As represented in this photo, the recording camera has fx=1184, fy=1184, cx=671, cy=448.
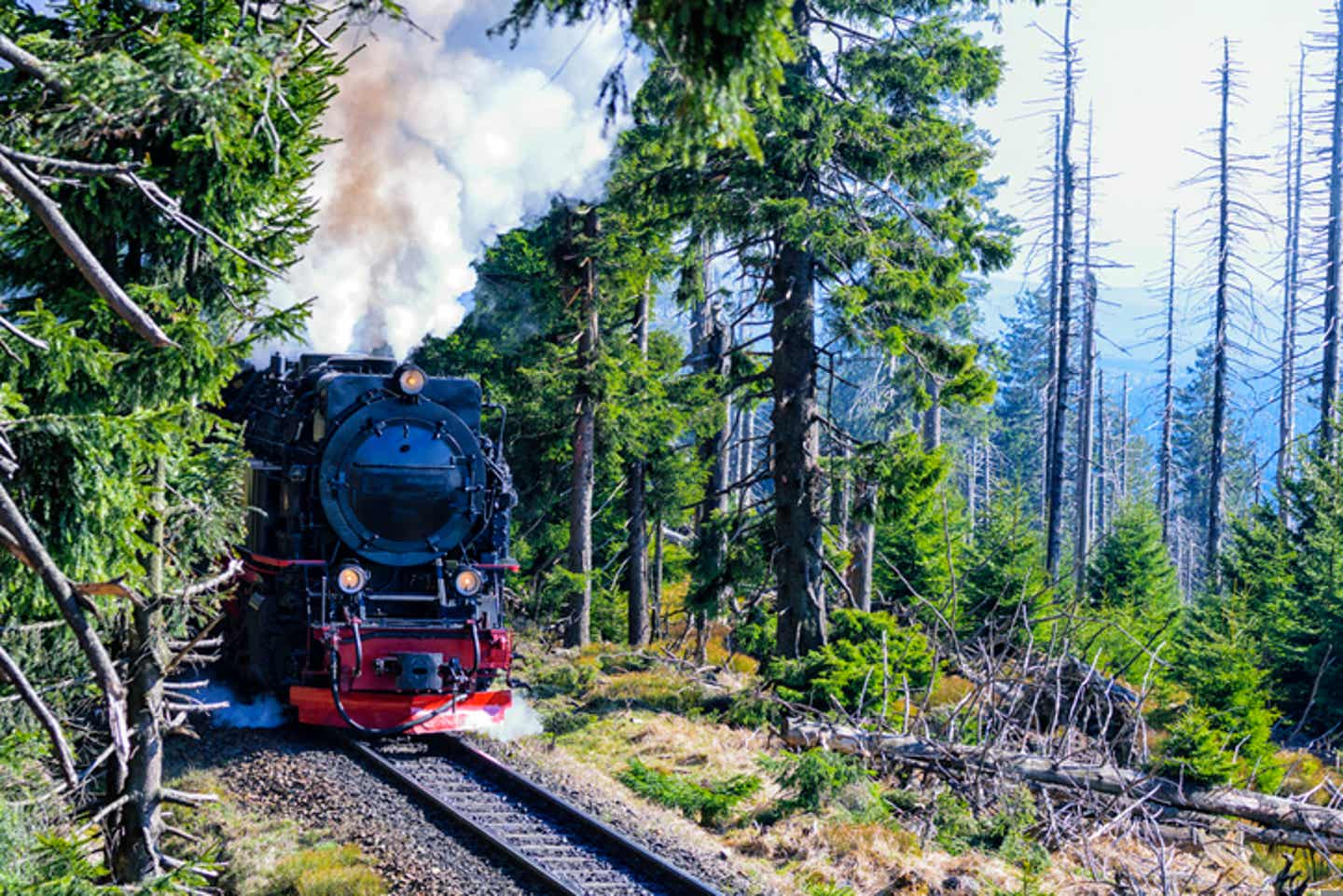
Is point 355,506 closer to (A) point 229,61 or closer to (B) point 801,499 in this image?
(B) point 801,499

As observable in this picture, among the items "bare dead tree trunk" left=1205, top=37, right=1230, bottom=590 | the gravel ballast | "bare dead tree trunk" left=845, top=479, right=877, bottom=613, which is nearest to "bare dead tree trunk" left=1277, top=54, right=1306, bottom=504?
"bare dead tree trunk" left=1205, top=37, right=1230, bottom=590

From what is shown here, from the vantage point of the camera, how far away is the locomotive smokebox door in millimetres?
12086

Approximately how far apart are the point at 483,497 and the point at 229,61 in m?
8.11

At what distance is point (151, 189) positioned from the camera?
15.8ft

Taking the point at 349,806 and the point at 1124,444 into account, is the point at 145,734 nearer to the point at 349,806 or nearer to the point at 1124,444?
the point at 349,806

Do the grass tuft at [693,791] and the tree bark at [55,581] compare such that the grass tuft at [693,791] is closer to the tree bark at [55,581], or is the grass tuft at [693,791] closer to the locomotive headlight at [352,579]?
the locomotive headlight at [352,579]

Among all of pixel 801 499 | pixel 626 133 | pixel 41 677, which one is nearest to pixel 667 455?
pixel 626 133

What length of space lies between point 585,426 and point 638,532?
4065 mm

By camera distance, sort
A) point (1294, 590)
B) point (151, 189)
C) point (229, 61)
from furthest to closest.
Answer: point (1294, 590) < point (229, 61) < point (151, 189)

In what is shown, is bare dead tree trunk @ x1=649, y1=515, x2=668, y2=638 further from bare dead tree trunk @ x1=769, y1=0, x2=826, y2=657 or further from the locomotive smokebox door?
the locomotive smokebox door

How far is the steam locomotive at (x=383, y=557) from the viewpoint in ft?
40.1

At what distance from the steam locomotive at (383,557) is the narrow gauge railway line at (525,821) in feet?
1.31

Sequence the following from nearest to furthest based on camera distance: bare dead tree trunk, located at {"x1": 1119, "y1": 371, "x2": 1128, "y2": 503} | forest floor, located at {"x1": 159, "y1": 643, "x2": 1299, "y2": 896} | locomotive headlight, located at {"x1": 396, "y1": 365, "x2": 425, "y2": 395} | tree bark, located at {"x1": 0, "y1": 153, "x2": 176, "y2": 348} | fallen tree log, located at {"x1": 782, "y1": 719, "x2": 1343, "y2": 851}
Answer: tree bark, located at {"x1": 0, "y1": 153, "x2": 176, "y2": 348}
forest floor, located at {"x1": 159, "y1": 643, "x2": 1299, "y2": 896}
fallen tree log, located at {"x1": 782, "y1": 719, "x2": 1343, "y2": 851}
locomotive headlight, located at {"x1": 396, "y1": 365, "x2": 425, "y2": 395}
bare dead tree trunk, located at {"x1": 1119, "y1": 371, "x2": 1128, "y2": 503}

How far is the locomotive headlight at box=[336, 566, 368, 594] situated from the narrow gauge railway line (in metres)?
1.65
